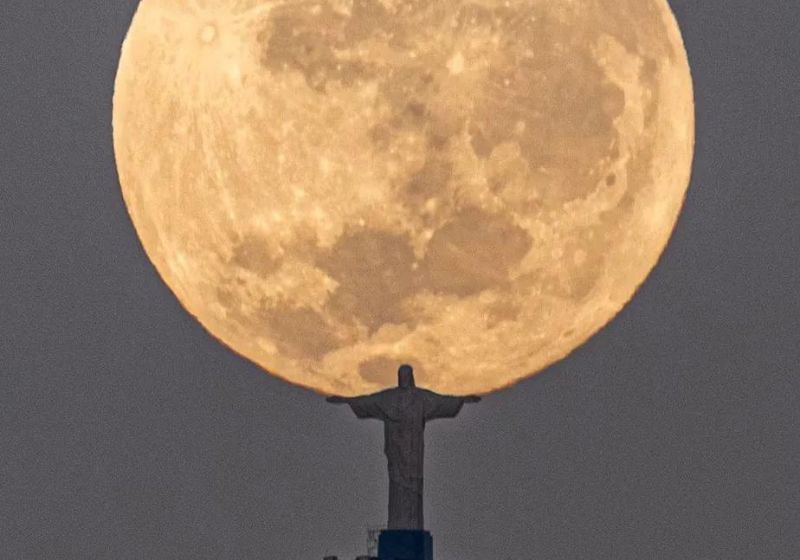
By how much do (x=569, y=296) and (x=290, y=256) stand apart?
394 cm

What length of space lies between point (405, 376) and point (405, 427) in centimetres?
133

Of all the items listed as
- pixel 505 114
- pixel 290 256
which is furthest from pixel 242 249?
pixel 505 114

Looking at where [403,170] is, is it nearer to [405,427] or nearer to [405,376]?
[405,376]

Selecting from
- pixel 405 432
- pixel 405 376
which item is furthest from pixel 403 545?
pixel 405 376

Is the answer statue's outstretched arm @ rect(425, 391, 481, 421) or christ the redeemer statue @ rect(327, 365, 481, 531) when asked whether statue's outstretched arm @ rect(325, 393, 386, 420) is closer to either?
christ the redeemer statue @ rect(327, 365, 481, 531)

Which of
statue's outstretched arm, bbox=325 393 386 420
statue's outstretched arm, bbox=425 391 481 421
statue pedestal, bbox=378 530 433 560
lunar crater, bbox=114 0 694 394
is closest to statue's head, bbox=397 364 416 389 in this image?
lunar crater, bbox=114 0 694 394

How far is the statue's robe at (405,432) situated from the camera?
54969mm

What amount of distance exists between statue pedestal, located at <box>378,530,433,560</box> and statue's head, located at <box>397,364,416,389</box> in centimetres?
228

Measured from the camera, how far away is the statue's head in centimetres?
5406

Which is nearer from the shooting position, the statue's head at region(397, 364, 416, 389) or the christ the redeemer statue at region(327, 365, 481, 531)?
the statue's head at region(397, 364, 416, 389)

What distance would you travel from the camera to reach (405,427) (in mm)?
55344

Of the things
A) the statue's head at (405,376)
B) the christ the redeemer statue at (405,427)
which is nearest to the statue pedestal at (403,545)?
the christ the redeemer statue at (405,427)

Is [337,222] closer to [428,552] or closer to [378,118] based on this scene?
[378,118]

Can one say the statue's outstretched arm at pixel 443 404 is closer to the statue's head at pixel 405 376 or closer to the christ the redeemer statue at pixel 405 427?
the christ the redeemer statue at pixel 405 427
